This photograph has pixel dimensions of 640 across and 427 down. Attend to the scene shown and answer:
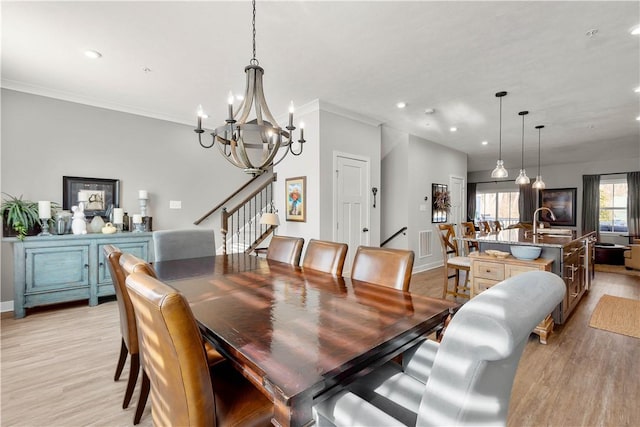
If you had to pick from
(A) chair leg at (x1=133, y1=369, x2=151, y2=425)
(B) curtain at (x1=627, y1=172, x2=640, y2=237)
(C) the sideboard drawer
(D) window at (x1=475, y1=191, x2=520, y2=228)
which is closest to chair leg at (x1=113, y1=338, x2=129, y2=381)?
(A) chair leg at (x1=133, y1=369, x2=151, y2=425)

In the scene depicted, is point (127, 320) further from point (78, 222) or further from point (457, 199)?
point (457, 199)

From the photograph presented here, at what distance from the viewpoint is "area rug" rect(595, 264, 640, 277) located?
565 cm

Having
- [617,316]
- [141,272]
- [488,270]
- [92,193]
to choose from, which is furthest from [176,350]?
[617,316]

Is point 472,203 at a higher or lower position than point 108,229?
higher

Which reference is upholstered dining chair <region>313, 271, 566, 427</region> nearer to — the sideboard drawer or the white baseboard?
the sideboard drawer

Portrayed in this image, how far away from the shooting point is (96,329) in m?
3.01

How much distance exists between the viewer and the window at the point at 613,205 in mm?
7602

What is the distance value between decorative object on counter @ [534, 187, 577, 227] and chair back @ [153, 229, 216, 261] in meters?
9.16

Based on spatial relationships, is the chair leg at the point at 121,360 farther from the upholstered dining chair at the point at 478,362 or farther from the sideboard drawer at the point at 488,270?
the sideboard drawer at the point at 488,270

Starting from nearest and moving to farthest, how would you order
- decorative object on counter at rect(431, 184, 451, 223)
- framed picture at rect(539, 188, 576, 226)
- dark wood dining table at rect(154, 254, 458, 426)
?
dark wood dining table at rect(154, 254, 458, 426), decorative object on counter at rect(431, 184, 451, 223), framed picture at rect(539, 188, 576, 226)

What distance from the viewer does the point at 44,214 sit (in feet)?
11.2

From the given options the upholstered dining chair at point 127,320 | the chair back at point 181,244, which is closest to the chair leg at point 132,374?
the upholstered dining chair at point 127,320

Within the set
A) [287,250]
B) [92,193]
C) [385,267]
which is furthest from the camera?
[92,193]

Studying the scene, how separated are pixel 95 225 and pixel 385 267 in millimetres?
3975
